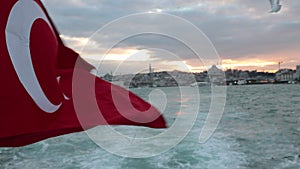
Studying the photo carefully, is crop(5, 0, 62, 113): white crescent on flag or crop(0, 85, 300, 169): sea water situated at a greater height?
crop(5, 0, 62, 113): white crescent on flag

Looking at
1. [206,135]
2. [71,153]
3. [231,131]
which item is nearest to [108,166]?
[71,153]

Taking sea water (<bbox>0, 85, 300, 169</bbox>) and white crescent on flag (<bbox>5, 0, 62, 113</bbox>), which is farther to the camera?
sea water (<bbox>0, 85, 300, 169</bbox>)

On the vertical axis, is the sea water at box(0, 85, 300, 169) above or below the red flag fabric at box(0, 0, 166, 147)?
below

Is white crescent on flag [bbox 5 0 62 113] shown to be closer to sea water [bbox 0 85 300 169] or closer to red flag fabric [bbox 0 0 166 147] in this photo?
red flag fabric [bbox 0 0 166 147]

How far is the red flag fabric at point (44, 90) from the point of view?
6.30 ft

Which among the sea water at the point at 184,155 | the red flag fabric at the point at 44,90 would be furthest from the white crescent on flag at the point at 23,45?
the sea water at the point at 184,155

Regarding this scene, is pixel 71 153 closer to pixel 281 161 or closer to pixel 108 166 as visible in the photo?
pixel 108 166

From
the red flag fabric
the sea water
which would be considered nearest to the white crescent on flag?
the red flag fabric

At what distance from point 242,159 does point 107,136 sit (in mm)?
5710

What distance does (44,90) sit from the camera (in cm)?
209

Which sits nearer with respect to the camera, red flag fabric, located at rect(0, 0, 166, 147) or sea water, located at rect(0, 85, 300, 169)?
red flag fabric, located at rect(0, 0, 166, 147)

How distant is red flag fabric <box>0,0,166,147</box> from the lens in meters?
1.92

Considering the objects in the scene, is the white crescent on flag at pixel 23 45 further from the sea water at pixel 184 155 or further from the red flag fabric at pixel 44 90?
the sea water at pixel 184 155

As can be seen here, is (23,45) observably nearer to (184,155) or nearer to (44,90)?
(44,90)
